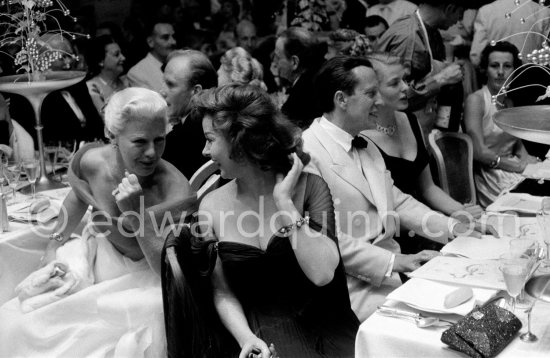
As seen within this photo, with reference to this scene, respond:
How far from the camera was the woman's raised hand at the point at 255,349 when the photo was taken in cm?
210

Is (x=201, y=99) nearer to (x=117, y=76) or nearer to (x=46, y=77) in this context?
(x=46, y=77)

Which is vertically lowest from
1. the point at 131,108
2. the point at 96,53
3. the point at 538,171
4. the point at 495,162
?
the point at 495,162

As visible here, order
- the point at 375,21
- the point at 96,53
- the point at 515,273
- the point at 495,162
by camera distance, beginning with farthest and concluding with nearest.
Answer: the point at 375,21, the point at 96,53, the point at 495,162, the point at 515,273

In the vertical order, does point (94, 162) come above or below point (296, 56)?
above

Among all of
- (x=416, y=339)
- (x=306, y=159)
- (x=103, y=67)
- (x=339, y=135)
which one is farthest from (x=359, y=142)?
(x=103, y=67)

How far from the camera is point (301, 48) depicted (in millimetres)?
4793

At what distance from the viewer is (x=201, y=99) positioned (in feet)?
7.40

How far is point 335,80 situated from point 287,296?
42.3 inches

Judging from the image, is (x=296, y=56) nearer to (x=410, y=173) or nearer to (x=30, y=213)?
(x=410, y=173)

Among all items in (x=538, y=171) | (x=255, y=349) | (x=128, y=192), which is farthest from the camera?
(x=538, y=171)

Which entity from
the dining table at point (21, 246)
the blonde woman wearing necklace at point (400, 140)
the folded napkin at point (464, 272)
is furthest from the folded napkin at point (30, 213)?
the folded napkin at point (464, 272)

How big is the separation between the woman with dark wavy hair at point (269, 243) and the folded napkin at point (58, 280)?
60 cm

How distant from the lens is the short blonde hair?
2.49 m

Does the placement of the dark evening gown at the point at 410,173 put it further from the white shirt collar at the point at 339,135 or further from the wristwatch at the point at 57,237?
the wristwatch at the point at 57,237
